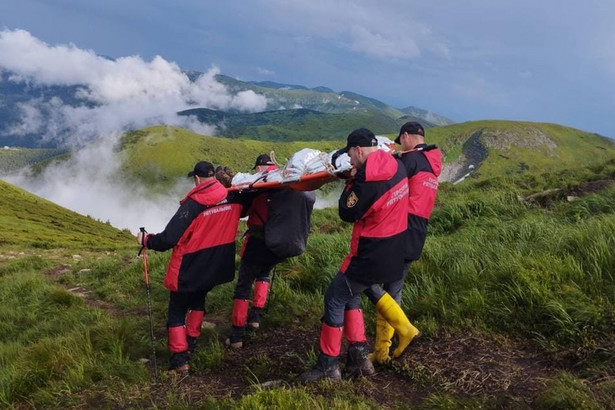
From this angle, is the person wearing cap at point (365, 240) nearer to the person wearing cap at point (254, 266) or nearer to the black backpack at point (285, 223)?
the black backpack at point (285, 223)

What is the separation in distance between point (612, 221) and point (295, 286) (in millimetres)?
5432

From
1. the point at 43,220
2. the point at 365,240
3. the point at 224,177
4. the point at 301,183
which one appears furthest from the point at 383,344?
the point at 43,220

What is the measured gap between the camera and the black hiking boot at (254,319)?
7.27 meters

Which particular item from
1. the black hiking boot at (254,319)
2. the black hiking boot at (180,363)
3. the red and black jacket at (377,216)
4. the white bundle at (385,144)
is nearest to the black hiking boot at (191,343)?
the black hiking boot at (180,363)

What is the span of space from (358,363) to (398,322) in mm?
680

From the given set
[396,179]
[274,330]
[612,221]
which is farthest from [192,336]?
[612,221]

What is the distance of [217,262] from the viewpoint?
643 cm

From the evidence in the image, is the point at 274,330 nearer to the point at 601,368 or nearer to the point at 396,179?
the point at 396,179

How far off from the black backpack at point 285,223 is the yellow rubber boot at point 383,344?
1704 mm

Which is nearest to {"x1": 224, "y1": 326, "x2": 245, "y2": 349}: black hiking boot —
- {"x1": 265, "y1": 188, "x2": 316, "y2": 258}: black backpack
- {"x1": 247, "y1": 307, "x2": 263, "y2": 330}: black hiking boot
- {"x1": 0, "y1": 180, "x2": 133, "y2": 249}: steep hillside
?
{"x1": 247, "y1": 307, "x2": 263, "y2": 330}: black hiking boot

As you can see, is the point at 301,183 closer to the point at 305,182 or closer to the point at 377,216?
the point at 305,182

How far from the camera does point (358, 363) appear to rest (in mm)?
5230

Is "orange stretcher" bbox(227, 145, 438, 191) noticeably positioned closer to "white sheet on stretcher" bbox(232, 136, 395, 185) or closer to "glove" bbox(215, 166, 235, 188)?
"white sheet on stretcher" bbox(232, 136, 395, 185)

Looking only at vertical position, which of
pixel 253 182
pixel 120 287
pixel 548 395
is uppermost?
pixel 253 182
